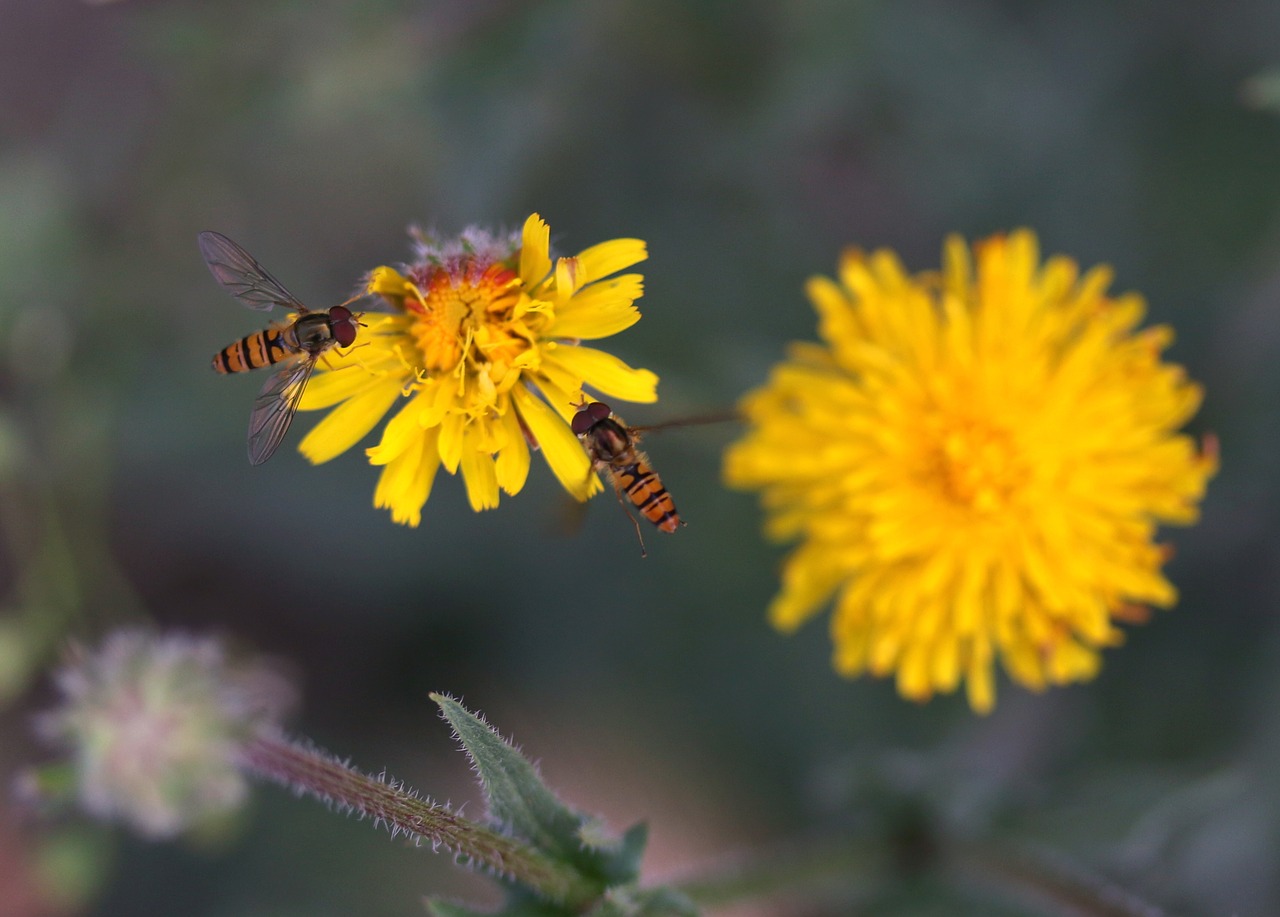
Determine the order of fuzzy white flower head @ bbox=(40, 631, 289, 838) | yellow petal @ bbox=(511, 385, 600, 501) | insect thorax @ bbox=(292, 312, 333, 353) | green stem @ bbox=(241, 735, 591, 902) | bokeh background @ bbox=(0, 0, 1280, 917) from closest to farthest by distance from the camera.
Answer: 1. green stem @ bbox=(241, 735, 591, 902)
2. yellow petal @ bbox=(511, 385, 600, 501)
3. insect thorax @ bbox=(292, 312, 333, 353)
4. fuzzy white flower head @ bbox=(40, 631, 289, 838)
5. bokeh background @ bbox=(0, 0, 1280, 917)

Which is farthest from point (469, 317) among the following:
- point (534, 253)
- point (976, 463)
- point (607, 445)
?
point (976, 463)

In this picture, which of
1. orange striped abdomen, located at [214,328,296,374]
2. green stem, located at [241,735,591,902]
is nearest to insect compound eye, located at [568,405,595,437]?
orange striped abdomen, located at [214,328,296,374]

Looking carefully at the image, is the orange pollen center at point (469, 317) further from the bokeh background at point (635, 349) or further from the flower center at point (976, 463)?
the bokeh background at point (635, 349)

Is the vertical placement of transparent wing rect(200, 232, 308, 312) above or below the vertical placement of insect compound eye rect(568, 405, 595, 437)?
above

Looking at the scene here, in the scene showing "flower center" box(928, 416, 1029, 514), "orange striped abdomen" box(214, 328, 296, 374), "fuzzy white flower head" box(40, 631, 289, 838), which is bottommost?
"fuzzy white flower head" box(40, 631, 289, 838)

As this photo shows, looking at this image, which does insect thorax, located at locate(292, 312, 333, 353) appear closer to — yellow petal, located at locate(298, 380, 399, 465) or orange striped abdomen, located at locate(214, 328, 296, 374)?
orange striped abdomen, located at locate(214, 328, 296, 374)

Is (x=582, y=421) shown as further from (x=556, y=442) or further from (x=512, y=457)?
(x=512, y=457)

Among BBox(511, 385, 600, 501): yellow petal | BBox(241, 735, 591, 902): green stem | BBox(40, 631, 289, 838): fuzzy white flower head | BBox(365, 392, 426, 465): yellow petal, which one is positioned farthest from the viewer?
BBox(40, 631, 289, 838): fuzzy white flower head

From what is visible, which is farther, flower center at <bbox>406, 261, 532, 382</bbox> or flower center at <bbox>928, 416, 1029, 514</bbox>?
flower center at <bbox>928, 416, 1029, 514</bbox>
